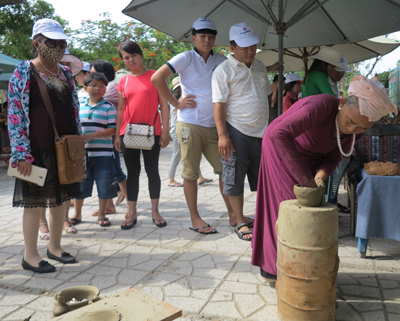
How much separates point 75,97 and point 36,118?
46cm

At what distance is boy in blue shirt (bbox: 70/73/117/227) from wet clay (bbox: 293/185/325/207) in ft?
8.81

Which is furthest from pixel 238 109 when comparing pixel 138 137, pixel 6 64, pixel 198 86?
pixel 6 64

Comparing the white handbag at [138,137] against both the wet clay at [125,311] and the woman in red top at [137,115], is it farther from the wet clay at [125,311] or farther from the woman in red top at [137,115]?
the wet clay at [125,311]

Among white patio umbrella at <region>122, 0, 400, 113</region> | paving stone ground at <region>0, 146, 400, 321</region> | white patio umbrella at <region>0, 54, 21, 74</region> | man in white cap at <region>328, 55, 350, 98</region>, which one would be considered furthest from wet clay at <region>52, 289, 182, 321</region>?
white patio umbrella at <region>0, 54, 21, 74</region>

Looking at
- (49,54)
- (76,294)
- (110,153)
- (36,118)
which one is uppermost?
(49,54)

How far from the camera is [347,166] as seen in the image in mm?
4184

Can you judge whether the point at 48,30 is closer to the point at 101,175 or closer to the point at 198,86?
the point at 198,86

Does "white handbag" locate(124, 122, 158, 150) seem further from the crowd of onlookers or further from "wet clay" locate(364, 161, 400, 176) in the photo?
"wet clay" locate(364, 161, 400, 176)

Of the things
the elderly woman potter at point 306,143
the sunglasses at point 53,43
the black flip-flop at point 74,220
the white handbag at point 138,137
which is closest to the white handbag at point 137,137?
the white handbag at point 138,137

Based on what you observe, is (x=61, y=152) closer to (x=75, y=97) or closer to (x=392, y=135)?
(x=75, y=97)

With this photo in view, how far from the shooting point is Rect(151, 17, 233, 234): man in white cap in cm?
418

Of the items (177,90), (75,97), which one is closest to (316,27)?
(177,90)

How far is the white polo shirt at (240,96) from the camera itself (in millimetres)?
3990

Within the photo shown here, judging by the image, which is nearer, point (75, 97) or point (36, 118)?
point (36, 118)
